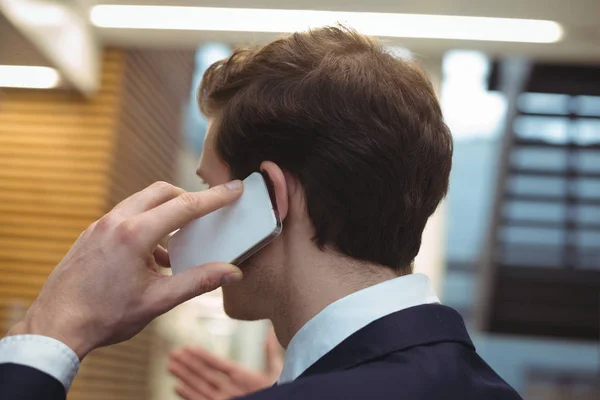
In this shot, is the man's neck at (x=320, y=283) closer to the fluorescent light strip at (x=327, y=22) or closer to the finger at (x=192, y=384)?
the finger at (x=192, y=384)

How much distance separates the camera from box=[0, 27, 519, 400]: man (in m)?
1.28

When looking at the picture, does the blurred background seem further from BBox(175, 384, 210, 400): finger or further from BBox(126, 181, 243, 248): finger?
BBox(175, 384, 210, 400): finger

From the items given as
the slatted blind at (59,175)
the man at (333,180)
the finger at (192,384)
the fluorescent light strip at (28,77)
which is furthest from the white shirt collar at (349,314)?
the slatted blind at (59,175)

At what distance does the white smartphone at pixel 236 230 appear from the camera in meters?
1.35

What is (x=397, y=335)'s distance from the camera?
1.17 m

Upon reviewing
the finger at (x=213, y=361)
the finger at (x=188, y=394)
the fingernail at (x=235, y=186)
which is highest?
the fingernail at (x=235, y=186)

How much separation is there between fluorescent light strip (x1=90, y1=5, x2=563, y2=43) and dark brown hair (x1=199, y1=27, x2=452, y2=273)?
9.21ft

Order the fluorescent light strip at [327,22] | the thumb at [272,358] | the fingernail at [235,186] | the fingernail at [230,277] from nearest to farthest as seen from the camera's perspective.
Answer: the fingernail at [230,277] → the fingernail at [235,186] → the thumb at [272,358] → the fluorescent light strip at [327,22]

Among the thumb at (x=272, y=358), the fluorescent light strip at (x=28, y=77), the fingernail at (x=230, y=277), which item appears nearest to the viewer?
the fingernail at (x=230, y=277)

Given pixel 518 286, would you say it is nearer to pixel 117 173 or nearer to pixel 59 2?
pixel 117 173

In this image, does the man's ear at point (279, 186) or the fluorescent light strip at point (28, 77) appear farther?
the fluorescent light strip at point (28, 77)

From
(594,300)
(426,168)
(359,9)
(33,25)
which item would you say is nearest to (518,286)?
(594,300)

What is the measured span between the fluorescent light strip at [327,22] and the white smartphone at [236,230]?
2.95 meters

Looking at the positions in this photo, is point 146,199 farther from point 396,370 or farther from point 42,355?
point 396,370
